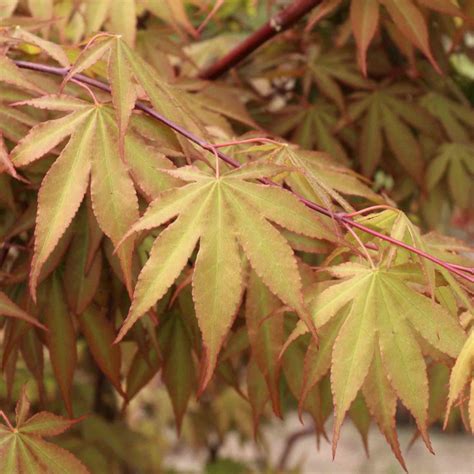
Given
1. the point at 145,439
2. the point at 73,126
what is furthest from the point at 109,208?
the point at 145,439

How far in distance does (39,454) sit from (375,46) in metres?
1.00

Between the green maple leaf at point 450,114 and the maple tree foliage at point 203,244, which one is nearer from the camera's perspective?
the maple tree foliage at point 203,244

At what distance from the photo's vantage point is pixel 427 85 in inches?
59.0

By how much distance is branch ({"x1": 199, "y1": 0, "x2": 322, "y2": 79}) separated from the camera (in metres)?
1.13

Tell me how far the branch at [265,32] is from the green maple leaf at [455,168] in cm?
39

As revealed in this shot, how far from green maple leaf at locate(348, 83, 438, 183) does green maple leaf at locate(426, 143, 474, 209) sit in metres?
0.03

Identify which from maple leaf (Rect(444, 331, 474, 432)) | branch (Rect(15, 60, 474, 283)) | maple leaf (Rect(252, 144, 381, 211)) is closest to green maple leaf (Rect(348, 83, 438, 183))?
maple leaf (Rect(252, 144, 381, 211))

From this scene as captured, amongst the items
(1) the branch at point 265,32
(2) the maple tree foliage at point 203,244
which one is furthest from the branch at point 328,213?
(1) the branch at point 265,32

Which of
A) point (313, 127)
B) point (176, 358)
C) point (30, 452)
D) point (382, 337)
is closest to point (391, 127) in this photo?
point (313, 127)

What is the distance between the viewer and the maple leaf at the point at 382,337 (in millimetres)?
709

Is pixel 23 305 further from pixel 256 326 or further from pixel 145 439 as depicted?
pixel 145 439

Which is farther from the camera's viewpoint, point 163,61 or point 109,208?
point 163,61

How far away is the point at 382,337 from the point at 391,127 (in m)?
0.72

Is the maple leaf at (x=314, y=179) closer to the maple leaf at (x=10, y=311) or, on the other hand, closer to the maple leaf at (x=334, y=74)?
the maple leaf at (x=10, y=311)
